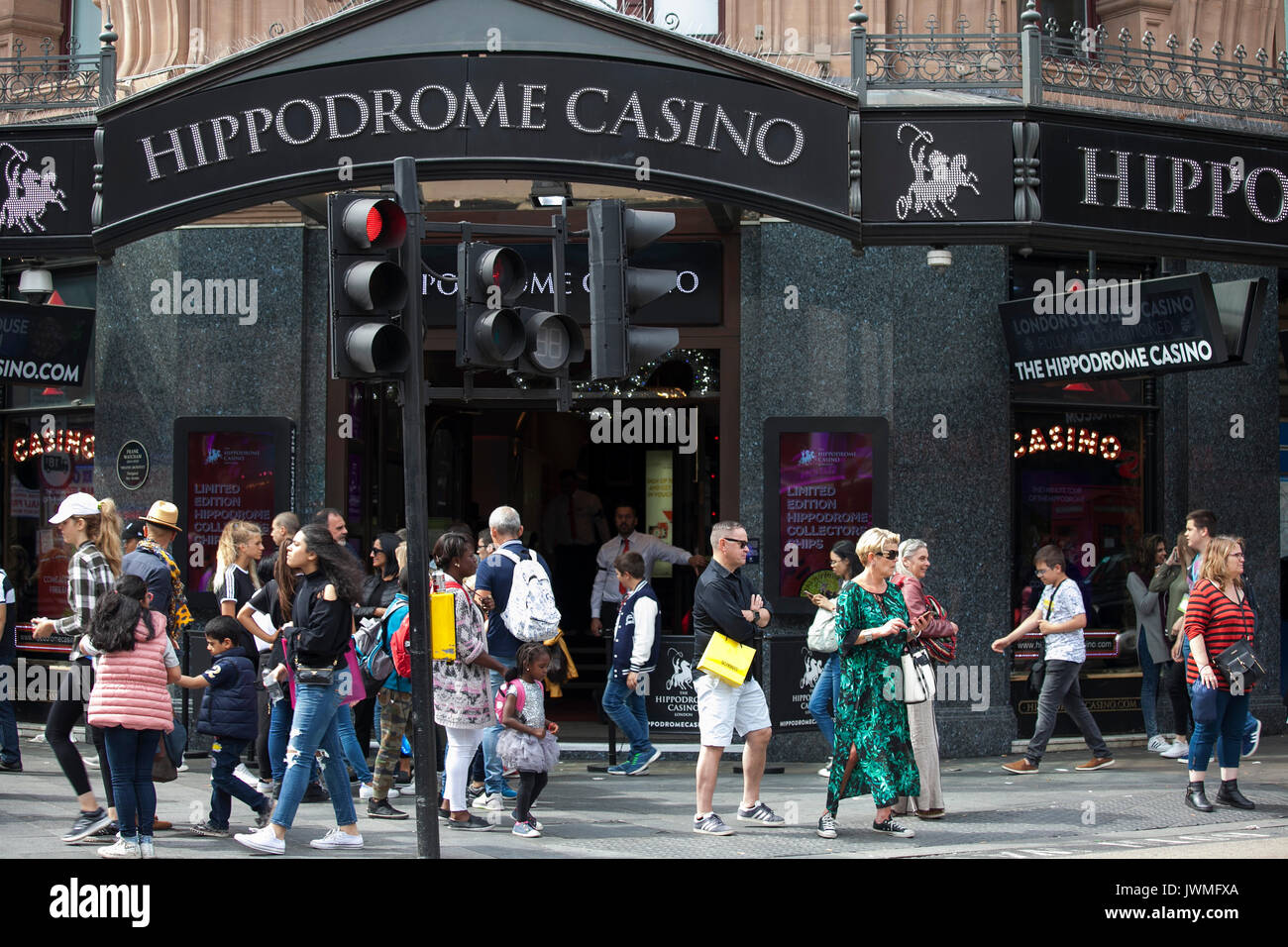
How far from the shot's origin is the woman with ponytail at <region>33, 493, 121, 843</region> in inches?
338

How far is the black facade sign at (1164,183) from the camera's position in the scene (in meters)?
11.1

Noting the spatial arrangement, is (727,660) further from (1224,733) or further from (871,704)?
(1224,733)

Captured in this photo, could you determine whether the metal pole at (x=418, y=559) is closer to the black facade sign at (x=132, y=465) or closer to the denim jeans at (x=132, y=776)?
the denim jeans at (x=132, y=776)

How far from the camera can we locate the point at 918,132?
11.1m

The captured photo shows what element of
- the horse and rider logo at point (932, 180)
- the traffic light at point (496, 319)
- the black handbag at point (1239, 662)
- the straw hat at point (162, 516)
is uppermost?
the horse and rider logo at point (932, 180)

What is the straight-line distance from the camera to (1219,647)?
9555mm

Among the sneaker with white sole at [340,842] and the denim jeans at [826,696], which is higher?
the denim jeans at [826,696]

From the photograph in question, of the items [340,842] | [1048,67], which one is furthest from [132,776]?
[1048,67]

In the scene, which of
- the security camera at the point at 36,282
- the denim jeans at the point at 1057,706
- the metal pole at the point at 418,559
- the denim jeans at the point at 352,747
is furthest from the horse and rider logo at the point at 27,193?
the denim jeans at the point at 1057,706

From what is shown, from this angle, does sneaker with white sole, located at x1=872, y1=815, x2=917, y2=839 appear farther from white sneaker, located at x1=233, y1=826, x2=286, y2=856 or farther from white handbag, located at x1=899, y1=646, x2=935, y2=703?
white sneaker, located at x1=233, y1=826, x2=286, y2=856

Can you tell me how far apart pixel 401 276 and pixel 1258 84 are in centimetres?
838

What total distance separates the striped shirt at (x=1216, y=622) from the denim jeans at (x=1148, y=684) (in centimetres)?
286

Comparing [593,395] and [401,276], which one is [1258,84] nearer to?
[593,395]

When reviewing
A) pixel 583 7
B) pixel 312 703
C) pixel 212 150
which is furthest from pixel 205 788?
pixel 583 7
